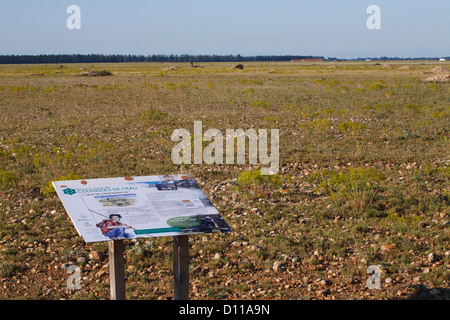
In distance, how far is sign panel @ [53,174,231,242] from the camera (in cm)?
414

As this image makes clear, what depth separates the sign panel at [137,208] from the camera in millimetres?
4137

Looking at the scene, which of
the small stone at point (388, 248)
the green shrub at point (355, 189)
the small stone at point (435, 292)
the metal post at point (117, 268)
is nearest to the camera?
the metal post at point (117, 268)

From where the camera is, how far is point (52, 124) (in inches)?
696

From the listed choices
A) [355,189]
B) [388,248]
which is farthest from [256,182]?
[388,248]

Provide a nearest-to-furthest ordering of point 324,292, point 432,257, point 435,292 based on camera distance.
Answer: point 435,292, point 324,292, point 432,257

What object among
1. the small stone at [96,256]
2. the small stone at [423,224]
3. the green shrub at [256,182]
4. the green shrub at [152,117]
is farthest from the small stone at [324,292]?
the green shrub at [152,117]

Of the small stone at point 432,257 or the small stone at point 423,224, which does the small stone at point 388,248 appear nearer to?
the small stone at point 432,257

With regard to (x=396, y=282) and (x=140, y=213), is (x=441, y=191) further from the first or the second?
(x=140, y=213)

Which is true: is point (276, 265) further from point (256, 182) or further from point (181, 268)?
point (256, 182)

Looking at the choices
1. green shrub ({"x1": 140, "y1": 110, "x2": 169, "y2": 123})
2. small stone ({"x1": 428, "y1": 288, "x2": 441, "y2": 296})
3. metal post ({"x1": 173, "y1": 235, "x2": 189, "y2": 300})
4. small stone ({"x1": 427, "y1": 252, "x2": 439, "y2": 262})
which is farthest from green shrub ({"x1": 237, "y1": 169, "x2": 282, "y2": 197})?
green shrub ({"x1": 140, "y1": 110, "x2": 169, "y2": 123})

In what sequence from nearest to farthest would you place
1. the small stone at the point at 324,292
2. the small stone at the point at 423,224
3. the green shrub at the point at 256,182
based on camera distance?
the small stone at the point at 324,292
the small stone at the point at 423,224
the green shrub at the point at 256,182

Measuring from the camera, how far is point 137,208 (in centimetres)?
445
